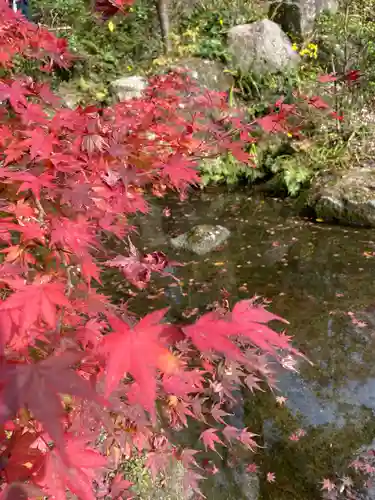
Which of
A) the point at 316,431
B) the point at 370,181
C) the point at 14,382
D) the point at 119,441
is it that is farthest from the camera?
the point at 370,181

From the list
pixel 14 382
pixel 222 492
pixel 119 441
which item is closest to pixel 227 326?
pixel 14 382

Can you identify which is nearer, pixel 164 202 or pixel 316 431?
pixel 316 431

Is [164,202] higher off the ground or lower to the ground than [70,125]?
lower

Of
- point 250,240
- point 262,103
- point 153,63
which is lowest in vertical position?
point 250,240

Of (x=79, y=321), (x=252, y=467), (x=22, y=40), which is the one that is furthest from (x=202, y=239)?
(x=79, y=321)

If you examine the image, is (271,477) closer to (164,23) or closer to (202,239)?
(202,239)

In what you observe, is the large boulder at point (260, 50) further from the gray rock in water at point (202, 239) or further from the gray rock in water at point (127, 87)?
the gray rock in water at point (202, 239)

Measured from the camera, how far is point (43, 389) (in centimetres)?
75

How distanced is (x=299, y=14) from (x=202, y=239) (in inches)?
245

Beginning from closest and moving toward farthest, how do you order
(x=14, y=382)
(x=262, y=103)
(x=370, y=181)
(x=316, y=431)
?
(x=14, y=382) < (x=316, y=431) < (x=370, y=181) < (x=262, y=103)

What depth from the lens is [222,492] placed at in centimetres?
237

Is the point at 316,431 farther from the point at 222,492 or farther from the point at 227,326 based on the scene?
the point at 227,326

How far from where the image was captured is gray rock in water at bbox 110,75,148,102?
25.0 feet

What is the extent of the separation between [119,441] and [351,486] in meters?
1.45
